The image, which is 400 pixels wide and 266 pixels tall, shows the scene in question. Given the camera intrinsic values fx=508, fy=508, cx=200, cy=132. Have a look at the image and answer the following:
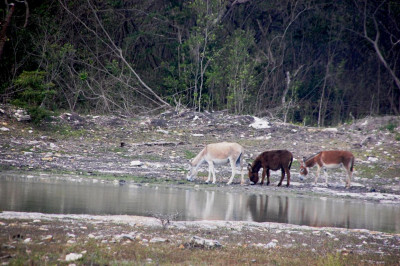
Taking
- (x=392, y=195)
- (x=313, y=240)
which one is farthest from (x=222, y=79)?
A: (x=313, y=240)

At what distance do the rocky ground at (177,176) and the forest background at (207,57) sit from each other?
373 centimetres

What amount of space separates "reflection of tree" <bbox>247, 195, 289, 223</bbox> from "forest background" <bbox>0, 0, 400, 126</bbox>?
13.7 meters

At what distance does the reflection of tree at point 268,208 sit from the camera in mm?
11711

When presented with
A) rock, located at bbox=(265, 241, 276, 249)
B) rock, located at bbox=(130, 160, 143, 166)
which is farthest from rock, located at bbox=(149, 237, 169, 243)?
rock, located at bbox=(130, 160, 143, 166)

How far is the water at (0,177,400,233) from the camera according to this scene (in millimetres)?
11281

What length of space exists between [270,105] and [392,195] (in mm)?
17487

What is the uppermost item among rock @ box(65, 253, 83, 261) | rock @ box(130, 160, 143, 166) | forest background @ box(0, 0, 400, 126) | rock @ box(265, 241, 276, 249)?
forest background @ box(0, 0, 400, 126)

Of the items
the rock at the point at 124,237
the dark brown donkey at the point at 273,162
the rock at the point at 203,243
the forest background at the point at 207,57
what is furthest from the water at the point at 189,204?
the forest background at the point at 207,57

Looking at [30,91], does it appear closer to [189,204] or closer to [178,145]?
[178,145]

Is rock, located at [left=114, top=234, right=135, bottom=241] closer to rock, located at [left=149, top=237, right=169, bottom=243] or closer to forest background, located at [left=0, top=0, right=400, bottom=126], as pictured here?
rock, located at [left=149, top=237, right=169, bottom=243]

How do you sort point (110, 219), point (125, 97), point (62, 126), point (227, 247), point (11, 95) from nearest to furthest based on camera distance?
point (227, 247) < point (110, 219) < point (62, 126) < point (11, 95) < point (125, 97)

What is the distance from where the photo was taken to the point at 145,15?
111 ft

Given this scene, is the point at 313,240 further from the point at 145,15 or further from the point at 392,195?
the point at 145,15

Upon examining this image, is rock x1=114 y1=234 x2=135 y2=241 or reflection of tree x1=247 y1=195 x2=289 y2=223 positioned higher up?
reflection of tree x1=247 y1=195 x2=289 y2=223
